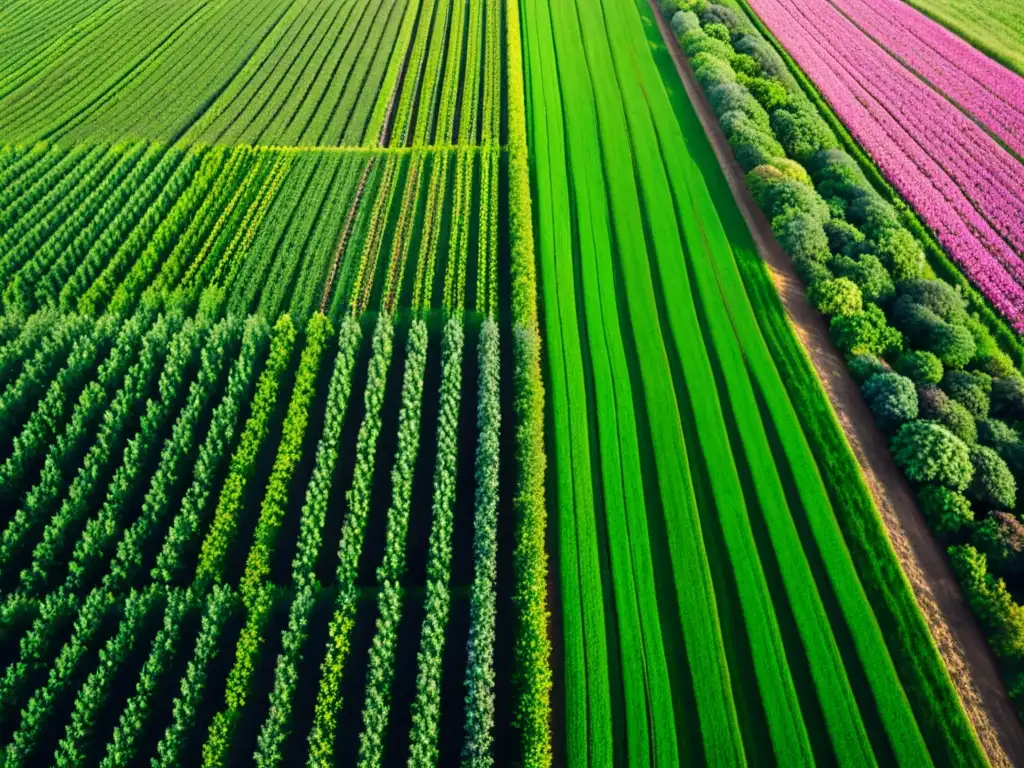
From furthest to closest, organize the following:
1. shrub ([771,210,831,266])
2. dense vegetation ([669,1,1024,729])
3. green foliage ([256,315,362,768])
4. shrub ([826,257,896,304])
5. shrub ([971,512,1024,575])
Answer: shrub ([771,210,831,266]) → shrub ([826,257,896,304]) → dense vegetation ([669,1,1024,729]) → shrub ([971,512,1024,575]) → green foliage ([256,315,362,768])

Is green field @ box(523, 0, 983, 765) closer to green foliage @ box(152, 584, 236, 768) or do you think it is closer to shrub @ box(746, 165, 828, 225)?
shrub @ box(746, 165, 828, 225)

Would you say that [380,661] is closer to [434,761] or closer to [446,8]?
[434,761]

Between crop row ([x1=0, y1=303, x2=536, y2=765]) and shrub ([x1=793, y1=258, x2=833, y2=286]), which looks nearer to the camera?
crop row ([x1=0, y1=303, x2=536, y2=765])

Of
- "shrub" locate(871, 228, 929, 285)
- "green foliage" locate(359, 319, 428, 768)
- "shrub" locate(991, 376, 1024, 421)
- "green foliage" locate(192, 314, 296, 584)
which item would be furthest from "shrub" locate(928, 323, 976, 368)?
"green foliage" locate(192, 314, 296, 584)

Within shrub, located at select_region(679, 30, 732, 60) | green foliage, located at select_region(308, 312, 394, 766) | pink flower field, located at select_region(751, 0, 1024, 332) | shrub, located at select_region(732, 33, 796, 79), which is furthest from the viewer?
shrub, located at select_region(679, 30, 732, 60)

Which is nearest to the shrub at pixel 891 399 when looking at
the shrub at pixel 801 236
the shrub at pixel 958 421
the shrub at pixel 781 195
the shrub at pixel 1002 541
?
the shrub at pixel 958 421

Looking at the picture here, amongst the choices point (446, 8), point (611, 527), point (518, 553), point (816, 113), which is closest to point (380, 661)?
point (518, 553)

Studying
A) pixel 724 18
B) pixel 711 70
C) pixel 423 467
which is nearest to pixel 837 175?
pixel 711 70
